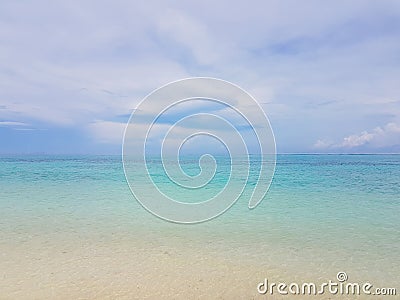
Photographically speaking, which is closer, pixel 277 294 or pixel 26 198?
pixel 277 294

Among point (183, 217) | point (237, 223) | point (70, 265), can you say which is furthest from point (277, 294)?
point (183, 217)

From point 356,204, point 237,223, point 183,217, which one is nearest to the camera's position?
point 237,223

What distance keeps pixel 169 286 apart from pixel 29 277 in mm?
2648

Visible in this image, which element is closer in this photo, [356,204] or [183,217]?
[183,217]

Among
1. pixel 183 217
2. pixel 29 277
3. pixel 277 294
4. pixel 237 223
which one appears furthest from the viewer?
pixel 183 217

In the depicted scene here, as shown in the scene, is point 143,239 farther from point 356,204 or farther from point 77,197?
point 356,204

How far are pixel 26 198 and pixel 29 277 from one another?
409 inches

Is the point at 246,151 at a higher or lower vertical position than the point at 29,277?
higher

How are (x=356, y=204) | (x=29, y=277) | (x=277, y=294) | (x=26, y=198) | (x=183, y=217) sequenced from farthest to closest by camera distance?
(x=26, y=198) < (x=356, y=204) < (x=183, y=217) < (x=29, y=277) < (x=277, y=294)

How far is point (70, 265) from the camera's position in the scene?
22.7 ft

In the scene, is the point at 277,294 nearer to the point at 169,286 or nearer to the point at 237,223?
the point at 169,286

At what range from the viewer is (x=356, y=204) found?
14531 mm

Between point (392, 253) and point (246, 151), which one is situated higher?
point (246, 151)

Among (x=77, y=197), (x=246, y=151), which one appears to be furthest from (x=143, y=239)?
(x=77, y=197)
